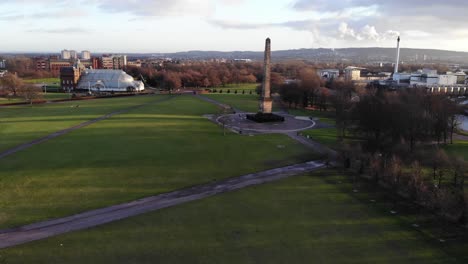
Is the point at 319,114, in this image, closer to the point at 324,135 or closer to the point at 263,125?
the point at 263,125

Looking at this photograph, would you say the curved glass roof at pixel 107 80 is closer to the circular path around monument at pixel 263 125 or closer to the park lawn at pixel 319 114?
the park lawn at pixel 319 114

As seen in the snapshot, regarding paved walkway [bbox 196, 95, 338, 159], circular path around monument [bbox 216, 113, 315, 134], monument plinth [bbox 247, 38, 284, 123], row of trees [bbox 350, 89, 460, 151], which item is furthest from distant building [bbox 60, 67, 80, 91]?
row of trees [bbox 350, 89, 460, 151]

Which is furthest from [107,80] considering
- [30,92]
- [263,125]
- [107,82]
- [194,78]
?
[263,125]

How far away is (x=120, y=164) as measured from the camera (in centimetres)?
3022

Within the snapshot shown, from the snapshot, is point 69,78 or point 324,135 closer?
point 324,135

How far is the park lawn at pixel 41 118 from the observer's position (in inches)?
1624

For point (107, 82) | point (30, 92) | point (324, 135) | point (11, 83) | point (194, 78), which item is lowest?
point (324, 135)

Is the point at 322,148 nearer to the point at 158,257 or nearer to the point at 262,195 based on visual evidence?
the point at 262,195

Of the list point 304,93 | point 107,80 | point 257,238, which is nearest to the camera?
point 257,238

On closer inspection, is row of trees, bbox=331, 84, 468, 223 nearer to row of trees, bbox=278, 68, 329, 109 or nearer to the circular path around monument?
the circular path around monument

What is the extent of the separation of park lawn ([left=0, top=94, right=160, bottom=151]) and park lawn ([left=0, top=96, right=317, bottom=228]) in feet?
13.7

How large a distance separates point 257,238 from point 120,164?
1678 cm

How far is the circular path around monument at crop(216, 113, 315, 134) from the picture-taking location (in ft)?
152

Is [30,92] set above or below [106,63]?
below
